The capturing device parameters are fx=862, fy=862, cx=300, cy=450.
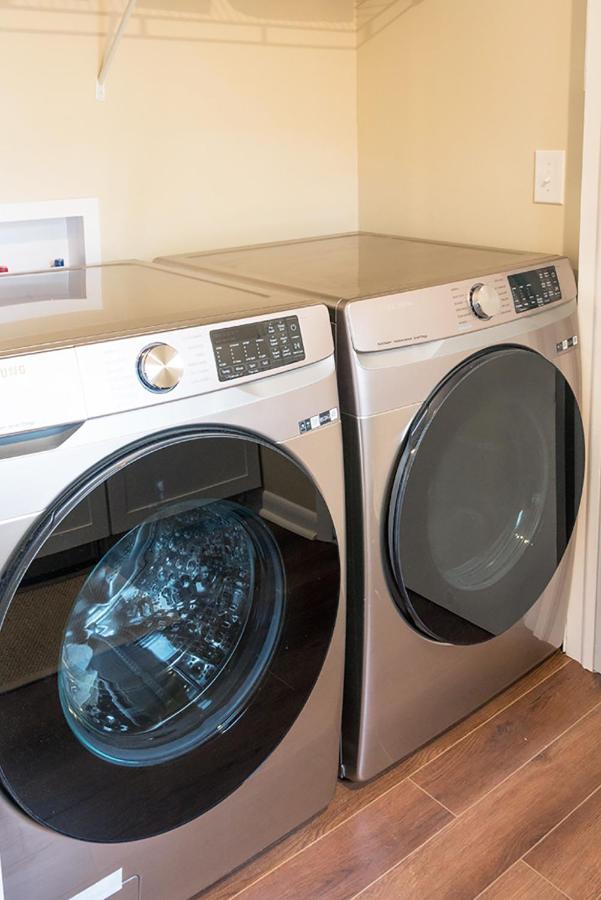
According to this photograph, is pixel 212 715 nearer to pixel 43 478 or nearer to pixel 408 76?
pixel 43 478

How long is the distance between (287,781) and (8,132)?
1.31m

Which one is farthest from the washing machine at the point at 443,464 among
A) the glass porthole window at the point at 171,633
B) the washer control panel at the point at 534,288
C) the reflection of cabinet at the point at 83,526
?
the reflection of cabinet at the point at 83,526

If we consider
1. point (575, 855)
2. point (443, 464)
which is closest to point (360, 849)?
point (575, 855)

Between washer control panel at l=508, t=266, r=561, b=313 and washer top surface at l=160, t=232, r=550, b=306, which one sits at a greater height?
washer top surface at l=160, t=232, r=550, b=306

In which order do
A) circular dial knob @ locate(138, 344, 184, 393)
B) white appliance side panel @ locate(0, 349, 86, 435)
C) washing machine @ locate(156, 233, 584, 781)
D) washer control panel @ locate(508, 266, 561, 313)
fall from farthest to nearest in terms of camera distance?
washer control panel @ locate(508, 266, 561, 313) → washing machine @ locate(156, 233, 584, 781) → circular dial knob @ locate(138, 344, 184, 393) → white appliance side panel @ locate(0, 349, 86, 435)

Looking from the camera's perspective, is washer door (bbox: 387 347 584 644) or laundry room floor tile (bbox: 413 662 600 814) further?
laundry room floor tile (bbox: 413 662 600 814)

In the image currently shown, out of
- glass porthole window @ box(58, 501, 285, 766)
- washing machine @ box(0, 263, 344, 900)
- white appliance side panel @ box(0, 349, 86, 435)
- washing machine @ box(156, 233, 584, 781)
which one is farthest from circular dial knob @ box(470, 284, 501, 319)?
white appliance side panel @ box(0, 349, 86, 435)

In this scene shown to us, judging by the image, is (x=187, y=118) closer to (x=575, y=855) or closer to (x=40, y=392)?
(x=40, y=392)

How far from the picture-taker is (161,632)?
1.27 meters

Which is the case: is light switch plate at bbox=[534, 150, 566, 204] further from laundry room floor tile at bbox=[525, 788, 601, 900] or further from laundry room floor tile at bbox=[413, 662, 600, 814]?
laundry room floor tile at bbox=[525, 788, 601, 900]

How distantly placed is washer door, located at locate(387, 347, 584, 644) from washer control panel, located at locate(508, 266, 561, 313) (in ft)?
0.31

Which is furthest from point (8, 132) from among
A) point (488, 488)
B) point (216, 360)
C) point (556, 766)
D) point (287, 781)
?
point (556, 766)

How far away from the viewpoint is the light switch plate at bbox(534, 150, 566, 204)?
177cm

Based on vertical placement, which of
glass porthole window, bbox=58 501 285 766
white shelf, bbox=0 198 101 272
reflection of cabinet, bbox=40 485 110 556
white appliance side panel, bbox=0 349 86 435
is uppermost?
white shelf, bbox=0 198 101 272
